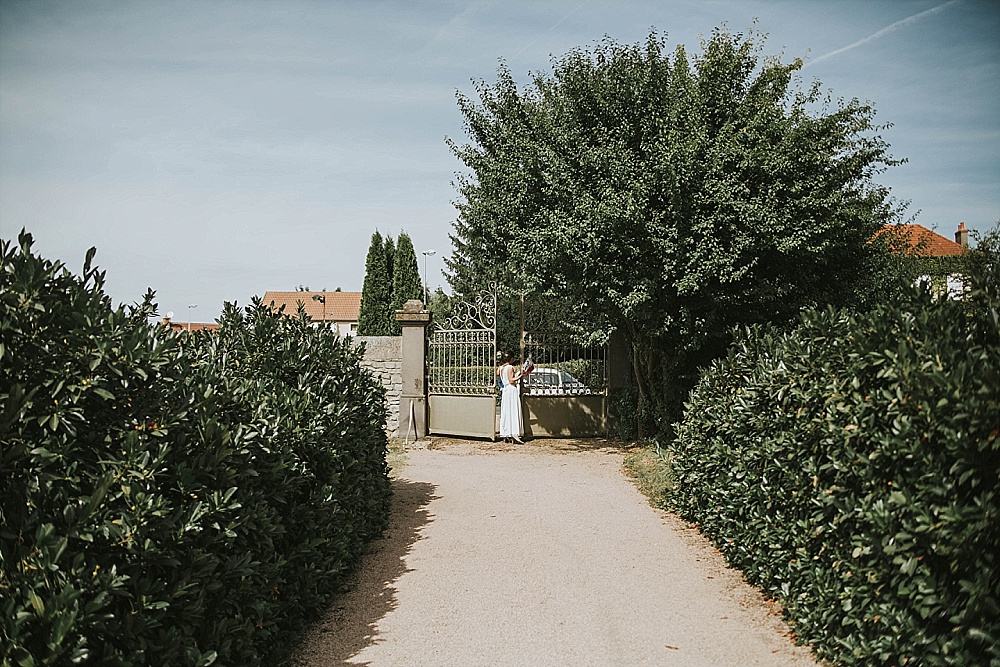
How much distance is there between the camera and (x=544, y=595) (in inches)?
242

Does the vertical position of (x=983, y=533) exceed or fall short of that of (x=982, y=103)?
it falls short

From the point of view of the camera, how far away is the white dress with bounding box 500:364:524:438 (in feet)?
49.2

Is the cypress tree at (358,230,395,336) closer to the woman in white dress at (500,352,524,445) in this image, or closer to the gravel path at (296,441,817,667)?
the woman in white dress at (500,352,524,445)

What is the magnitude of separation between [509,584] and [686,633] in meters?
1.61

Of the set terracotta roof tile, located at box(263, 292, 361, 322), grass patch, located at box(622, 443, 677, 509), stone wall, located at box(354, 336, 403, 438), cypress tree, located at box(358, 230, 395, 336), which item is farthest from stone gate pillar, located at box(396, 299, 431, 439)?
terracotta roof tile, located at box(263, 292, 361, 322)

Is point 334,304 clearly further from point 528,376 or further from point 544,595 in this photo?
point 544,595

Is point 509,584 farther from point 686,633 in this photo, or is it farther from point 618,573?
point 686,633

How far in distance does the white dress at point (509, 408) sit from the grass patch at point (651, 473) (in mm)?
2469

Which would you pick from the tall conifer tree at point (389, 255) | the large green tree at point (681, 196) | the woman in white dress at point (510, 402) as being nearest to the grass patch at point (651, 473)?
the large green tree at point (681, 196)

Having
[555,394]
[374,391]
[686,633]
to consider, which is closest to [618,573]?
[686,633]

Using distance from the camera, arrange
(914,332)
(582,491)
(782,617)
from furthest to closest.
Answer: (582,491) < (782,617) < (914,332)

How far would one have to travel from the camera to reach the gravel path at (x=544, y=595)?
4.99m

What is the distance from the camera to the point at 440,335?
15688 mm

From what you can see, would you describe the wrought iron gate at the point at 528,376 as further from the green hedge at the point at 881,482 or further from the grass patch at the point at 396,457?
the green hedge at the point at 881,482
